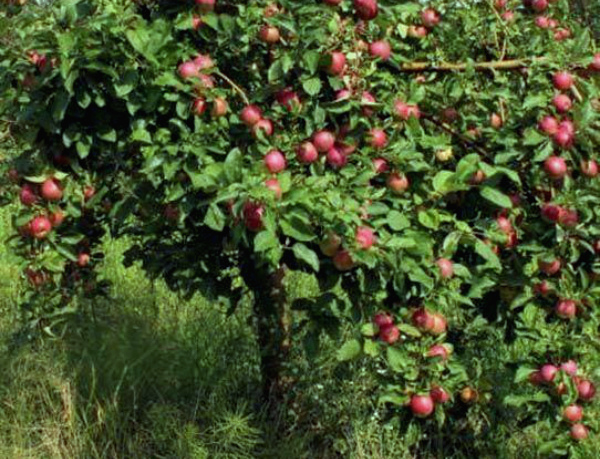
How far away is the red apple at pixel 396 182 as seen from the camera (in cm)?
212

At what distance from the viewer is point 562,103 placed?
7.24ft

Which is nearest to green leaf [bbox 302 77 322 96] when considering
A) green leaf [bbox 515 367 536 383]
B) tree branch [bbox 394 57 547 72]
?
tree branch [bbox 394 57 547 72]

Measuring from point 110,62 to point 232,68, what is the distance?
0.31 meters

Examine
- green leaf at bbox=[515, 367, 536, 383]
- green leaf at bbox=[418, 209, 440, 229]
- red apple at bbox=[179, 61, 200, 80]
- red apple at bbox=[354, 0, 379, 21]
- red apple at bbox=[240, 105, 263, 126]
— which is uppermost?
red apple at bbox=[354, 0, 379, 21]

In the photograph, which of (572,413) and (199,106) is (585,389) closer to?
(572,413)

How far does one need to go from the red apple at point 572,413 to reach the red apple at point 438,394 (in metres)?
0.34

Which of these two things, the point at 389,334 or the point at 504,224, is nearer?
the point at 389,334

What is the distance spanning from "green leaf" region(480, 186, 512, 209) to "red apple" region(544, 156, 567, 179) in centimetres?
12

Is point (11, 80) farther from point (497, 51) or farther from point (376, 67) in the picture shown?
point (497, 51)

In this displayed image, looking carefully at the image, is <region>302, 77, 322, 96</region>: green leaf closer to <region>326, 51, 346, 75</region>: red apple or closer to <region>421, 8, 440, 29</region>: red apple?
<region>326, 51, 346, 75</region>: red apple

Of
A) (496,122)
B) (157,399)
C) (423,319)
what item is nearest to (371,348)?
(423,319)

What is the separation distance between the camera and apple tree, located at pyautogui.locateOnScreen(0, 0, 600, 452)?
79.4 inches

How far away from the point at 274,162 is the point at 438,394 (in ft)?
2.23

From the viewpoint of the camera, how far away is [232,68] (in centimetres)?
230
